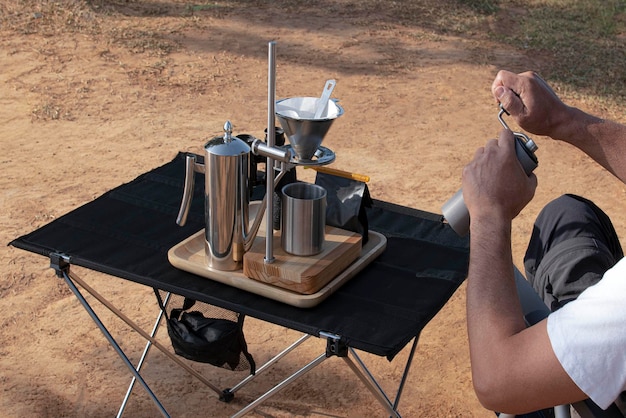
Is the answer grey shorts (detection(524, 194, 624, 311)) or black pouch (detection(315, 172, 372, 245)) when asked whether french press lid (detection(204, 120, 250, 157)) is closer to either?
black pouch (detection(315, 172, 372, 245))

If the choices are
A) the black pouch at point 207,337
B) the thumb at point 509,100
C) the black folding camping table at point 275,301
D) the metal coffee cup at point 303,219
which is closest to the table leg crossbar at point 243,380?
the black folding camping table at point 275,301

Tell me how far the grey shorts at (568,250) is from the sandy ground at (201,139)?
637 mm

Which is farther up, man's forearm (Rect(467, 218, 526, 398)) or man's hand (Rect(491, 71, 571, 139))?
man's hand (Rect(491, 71, 571, 139))

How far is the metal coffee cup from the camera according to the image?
1887 millimetres

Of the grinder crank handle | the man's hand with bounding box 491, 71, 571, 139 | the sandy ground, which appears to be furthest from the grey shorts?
the sandy ground

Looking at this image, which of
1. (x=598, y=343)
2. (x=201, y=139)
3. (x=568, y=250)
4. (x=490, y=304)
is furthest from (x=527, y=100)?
(x=201, y=139)

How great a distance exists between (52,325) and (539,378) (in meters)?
2.11

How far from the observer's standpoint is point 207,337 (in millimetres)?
2125

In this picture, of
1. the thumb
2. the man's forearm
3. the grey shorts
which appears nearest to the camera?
the man's forearm

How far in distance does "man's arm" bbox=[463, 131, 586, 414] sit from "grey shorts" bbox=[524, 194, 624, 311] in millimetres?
596

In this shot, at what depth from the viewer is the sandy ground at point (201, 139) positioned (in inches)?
106

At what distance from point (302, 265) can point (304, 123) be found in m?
0.34

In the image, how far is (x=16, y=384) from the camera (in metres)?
2.68

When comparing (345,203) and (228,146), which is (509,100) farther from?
(228,146)
